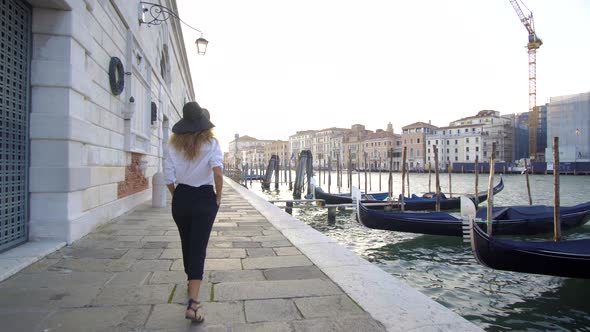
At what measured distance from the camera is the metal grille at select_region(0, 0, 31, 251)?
10.7ft

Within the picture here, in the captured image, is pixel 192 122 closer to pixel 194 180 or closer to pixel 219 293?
pixel 194 180

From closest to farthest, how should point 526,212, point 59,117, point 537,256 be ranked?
point 59,117, point 537,256, point 526,212

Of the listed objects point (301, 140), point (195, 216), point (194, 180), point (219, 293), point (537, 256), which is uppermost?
point (301, 140)

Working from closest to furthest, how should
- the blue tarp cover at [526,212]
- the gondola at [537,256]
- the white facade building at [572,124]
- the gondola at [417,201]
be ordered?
the gondola at [537,256]
the blue tarp cover at [526,212]
the gondola at [417,201]
the white facade building at [572,124]

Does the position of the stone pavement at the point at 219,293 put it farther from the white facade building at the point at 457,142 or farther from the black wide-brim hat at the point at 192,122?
the white facade building at the point at 457,142

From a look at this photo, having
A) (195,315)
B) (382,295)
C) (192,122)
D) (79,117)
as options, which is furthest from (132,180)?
(382,295)

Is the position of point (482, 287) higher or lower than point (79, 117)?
lower

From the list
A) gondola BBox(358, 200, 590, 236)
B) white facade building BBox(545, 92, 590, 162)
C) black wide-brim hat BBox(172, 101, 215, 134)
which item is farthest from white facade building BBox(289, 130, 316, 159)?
black wide-brim hat BBox(172, 101, 215, 134)

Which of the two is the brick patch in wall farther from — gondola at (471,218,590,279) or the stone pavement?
gondola at (471,218,590,279)

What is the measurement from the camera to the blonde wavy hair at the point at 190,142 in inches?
89.3

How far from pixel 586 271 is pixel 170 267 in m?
Answer: 5.41

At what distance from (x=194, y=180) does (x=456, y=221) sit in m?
7.89

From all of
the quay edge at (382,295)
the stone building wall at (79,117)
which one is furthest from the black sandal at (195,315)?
the stone building wall at (79,117)

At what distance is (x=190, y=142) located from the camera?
2270 mm
